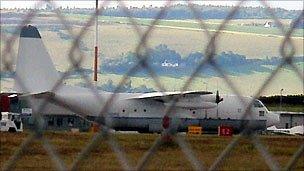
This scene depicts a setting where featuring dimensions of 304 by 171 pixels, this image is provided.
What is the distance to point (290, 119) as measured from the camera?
2961 centimetres

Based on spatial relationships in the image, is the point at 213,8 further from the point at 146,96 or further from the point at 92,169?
the point at 146,96

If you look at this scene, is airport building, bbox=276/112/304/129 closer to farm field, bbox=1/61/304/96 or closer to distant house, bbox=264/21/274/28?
farm field, bbox=1/61/304/96

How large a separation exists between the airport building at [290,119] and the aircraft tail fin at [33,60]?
2332cm

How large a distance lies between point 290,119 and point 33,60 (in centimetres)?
2429

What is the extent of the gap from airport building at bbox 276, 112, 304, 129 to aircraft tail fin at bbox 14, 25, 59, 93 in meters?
23.3

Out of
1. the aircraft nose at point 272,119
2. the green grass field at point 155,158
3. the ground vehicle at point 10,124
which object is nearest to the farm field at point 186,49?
the green grass field at point 155,158

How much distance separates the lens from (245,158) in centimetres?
511

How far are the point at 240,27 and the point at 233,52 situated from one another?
0.16 m

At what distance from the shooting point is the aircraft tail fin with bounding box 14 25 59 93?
324 cm

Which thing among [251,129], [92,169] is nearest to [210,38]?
[251,129]

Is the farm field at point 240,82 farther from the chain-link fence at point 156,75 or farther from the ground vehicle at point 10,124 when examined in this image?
the ground vehicle at point 10,124

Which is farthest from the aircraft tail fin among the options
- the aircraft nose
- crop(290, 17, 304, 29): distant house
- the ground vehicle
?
the aircraft nose

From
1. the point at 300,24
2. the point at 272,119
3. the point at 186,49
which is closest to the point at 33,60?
the point at 186,49

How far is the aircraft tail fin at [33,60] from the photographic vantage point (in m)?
3.24
